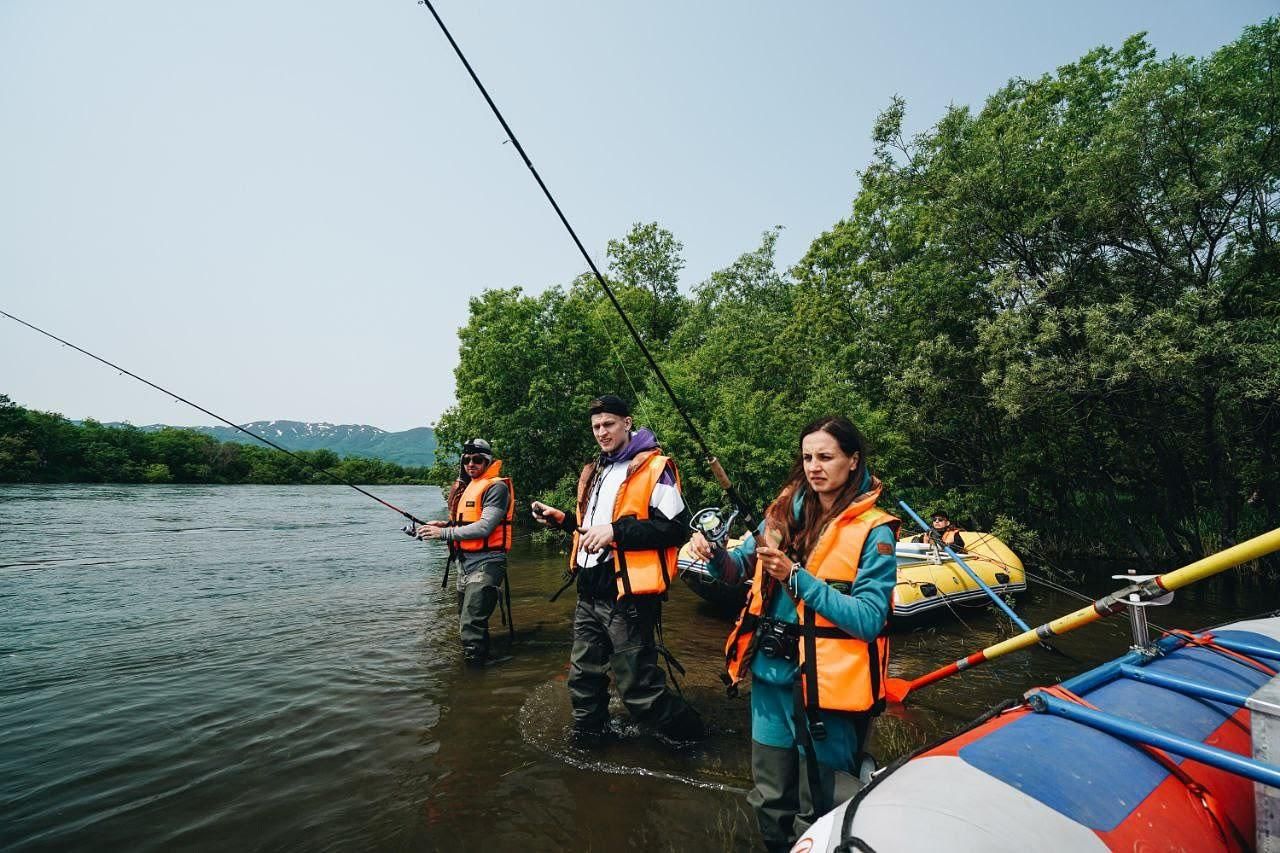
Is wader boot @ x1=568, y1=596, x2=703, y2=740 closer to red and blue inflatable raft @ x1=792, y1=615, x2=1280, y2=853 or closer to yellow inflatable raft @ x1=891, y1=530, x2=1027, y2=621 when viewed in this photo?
red and blue inflatable raft @ x1=792, y1=615, x2=1280, y2=853

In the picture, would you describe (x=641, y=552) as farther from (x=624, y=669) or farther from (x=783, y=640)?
(x=783, y=640)

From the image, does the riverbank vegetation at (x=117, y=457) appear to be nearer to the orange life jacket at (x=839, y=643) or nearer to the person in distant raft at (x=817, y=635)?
the person in distant raft at (x=817, y=635)

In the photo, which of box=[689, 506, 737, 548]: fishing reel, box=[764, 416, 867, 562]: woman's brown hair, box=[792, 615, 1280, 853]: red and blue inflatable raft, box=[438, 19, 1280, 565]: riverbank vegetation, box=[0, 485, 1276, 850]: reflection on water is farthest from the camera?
box=[438, 19, 1280, 565]: riverbank vegetation

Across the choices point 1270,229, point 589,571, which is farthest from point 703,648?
point 1270,229

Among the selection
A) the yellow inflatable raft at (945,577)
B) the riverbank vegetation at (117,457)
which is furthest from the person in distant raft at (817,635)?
the riverbank vegetation at (117,457)

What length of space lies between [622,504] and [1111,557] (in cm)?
2080

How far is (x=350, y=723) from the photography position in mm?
4707

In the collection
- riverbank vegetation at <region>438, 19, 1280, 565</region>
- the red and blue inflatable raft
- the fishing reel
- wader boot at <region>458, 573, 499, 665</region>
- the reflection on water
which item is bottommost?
the reflection on water

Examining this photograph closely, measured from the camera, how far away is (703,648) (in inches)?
285

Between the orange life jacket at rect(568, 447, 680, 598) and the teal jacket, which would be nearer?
the teal jacket

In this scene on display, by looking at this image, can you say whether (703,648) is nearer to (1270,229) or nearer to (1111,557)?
(1270,229)

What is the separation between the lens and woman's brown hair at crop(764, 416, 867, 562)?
251 cm

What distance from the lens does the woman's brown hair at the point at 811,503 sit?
2.51m

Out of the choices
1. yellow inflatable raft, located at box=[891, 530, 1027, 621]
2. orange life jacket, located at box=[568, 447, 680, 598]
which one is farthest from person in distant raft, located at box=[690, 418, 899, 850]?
yellow inflatable raft, located at box=[891, 530, 1027, 621]
